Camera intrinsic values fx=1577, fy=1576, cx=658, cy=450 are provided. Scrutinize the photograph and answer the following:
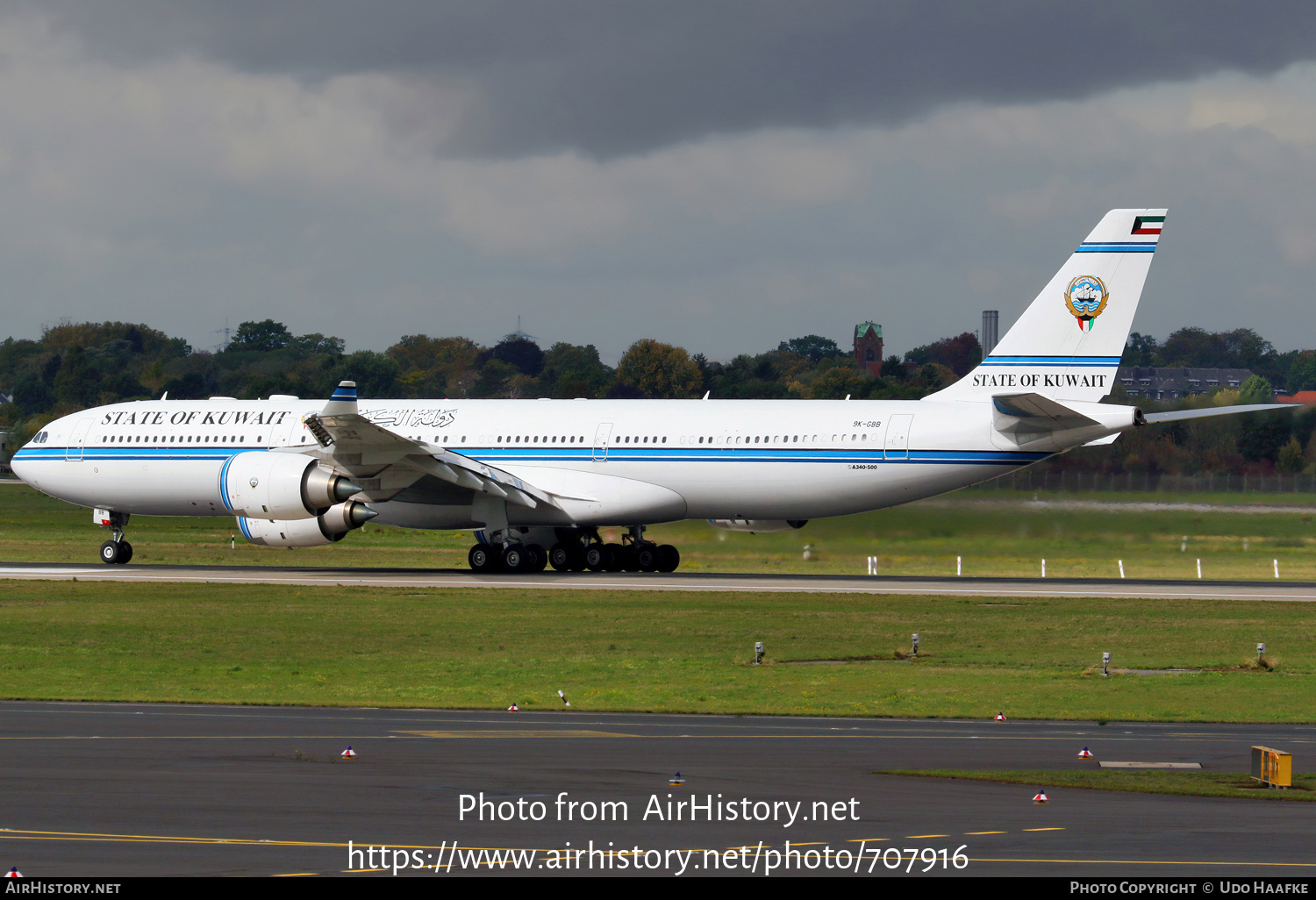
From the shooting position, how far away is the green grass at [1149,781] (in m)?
13.4

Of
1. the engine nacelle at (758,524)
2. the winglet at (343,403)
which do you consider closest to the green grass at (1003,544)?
the engine nacelle at (758,524)

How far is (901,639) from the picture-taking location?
2798cm

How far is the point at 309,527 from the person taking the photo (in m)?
40.9

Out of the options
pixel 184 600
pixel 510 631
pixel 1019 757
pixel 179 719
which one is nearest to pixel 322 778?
pixel 179 719

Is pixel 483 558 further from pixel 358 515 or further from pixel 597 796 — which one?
pixel 597 796

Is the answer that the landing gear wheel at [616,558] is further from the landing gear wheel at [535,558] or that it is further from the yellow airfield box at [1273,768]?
the yellow airfield box at [1273,768]

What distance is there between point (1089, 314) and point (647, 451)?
38.6 feet

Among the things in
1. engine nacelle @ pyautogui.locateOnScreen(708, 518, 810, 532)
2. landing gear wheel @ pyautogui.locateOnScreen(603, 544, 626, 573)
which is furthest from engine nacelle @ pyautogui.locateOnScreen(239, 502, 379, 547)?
engine nacelle @ pyautogui.locateOnScreen(708, 518, 810, 532)

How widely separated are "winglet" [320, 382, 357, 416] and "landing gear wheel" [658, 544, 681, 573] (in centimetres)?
986

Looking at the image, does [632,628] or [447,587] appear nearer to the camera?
[632,628]

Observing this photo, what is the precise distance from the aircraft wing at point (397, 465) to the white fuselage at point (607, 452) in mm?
752

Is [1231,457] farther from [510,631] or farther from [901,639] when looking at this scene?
[510,631]

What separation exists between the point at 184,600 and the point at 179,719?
17.0 meters

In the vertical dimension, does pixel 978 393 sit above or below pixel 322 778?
above
